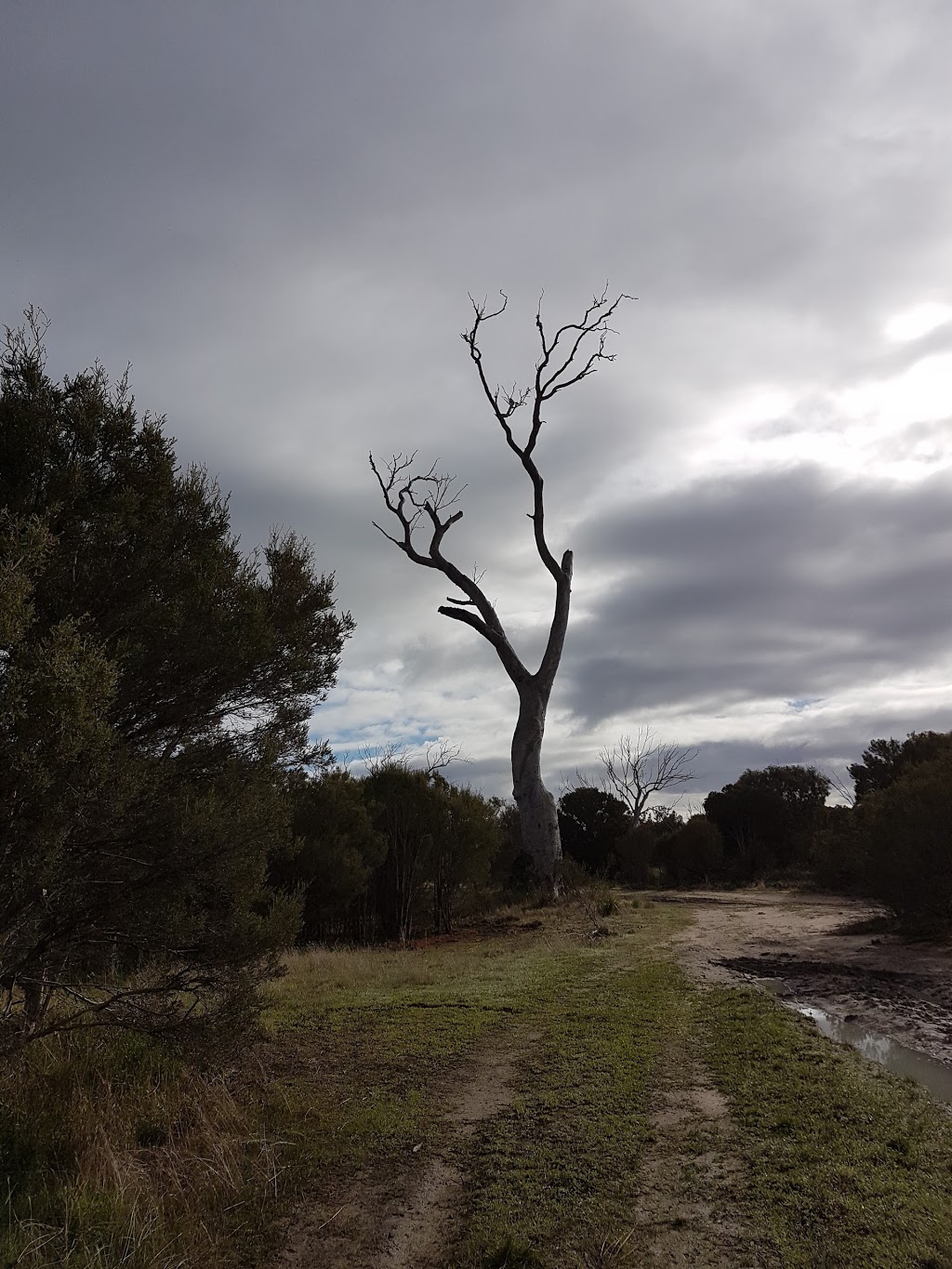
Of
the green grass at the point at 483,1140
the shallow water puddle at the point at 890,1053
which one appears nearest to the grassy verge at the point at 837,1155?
the green grass at the point at 483,1140

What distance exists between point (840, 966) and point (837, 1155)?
712 cm

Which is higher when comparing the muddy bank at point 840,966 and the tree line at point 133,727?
the tree line at point 133,727

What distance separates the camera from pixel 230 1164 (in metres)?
4.16

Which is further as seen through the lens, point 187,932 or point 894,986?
point 894,986

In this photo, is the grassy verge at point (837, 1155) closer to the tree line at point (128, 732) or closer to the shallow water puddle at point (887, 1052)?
the shallow water puddle at point (887, 1052)

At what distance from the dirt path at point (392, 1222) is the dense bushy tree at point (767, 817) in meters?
31.8

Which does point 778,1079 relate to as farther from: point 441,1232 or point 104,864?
point 104,864

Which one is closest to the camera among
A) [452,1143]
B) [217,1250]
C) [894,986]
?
[217,1250]

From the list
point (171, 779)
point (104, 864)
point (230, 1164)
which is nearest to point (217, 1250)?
point (230, 1164)

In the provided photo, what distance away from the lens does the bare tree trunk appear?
20.5m

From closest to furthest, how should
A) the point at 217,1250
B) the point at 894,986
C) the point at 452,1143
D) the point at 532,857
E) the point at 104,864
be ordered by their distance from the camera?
the point at 217,1250, the point at 452,1143, the point at 104,864, the point at 894,986, the point at 532,857

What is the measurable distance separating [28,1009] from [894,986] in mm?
8699

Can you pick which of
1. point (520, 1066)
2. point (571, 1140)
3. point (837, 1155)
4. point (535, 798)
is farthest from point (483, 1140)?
point (535, 798)

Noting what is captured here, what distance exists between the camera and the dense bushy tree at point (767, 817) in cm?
3469
